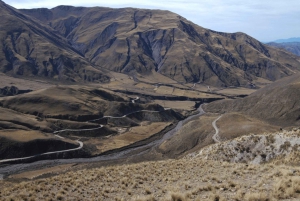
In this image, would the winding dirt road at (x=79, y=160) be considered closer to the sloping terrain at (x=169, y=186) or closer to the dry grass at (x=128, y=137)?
the dry grass at (x=128, y=137)

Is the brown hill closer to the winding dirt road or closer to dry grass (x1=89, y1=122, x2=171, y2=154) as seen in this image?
dry grass (x1=89, y1=122, x2=171, y2=154)

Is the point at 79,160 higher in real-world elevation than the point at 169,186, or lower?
lower

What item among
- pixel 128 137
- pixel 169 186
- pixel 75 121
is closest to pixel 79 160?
pixel 128 137

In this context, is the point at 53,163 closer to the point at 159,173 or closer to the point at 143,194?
the point at 159,173

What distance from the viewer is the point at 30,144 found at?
105125 mm

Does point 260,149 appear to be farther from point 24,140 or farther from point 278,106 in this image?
point 278,106

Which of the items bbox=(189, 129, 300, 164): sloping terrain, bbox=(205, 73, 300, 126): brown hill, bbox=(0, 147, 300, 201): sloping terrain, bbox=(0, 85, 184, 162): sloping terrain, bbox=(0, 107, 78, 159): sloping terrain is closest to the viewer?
bbox=(0, 147, 300, 201): sloping terrain

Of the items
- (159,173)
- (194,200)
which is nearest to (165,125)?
(159,173)

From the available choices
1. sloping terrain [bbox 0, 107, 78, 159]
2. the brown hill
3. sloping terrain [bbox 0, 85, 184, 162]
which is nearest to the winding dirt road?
sloping terrain [bbox 0, 85, 184, 162]

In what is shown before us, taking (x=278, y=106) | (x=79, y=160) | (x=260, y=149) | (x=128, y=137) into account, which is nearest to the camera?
(x=260, y=149)

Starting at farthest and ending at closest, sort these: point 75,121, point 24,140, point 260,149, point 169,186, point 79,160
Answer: point 75,121 < point 24,140 < point 79,160 < point 260,149 < point 169,186

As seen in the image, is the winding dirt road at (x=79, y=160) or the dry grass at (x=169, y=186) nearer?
the dry grass at (x=169, y=186)

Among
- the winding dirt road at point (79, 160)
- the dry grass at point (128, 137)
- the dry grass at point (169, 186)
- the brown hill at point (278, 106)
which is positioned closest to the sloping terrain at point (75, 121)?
the dry grass at point (128, 137)

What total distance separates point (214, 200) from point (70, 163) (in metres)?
87.3
